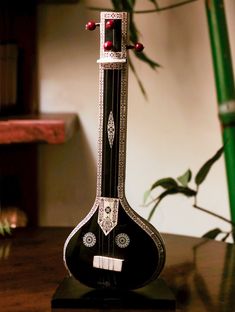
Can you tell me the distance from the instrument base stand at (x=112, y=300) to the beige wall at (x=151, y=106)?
0.81 metres

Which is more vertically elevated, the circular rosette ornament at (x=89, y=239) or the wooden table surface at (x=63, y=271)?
the circular rosette ornament at (x=89, y=239)

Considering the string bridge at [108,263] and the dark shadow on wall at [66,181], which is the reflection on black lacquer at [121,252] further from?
the dark shadow on wall at [66,181]

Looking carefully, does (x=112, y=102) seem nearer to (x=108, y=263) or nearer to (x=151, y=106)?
(x=108, y=263)

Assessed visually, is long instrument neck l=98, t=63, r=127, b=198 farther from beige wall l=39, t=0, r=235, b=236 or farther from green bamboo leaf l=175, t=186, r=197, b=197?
beige wall l=39, t=0, r=235, b=236

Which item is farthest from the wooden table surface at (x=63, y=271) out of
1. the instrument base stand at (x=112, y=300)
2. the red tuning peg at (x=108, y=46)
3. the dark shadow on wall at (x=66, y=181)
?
the dark shadow on wall at (x=66, y=181)

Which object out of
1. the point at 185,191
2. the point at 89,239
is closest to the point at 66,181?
the point at 185,191

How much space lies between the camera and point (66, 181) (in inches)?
63.6

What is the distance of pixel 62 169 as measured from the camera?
1.61 meters

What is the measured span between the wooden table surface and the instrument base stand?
2 centimetres

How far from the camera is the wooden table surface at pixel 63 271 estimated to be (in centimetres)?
78

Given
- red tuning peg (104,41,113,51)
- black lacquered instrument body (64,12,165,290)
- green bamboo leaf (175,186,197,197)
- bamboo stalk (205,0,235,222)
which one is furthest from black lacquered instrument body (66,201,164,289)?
bamboo stalk (205,0,235,222)

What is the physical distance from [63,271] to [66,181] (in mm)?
704

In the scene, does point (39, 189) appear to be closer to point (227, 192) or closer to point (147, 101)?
point (147, 101)

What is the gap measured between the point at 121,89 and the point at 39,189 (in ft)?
2.93
